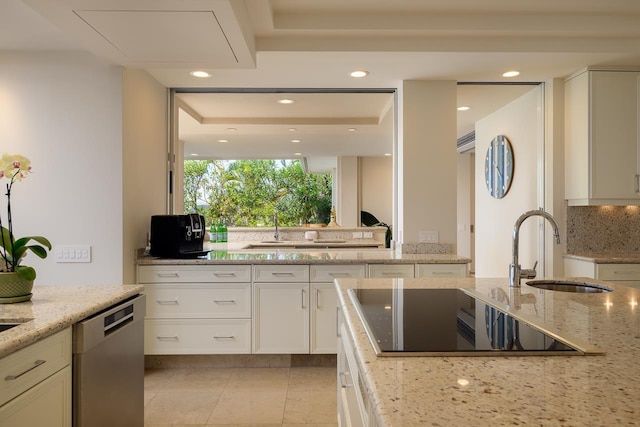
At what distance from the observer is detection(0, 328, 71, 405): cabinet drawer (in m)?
1.22

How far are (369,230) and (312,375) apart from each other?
10.2 feet

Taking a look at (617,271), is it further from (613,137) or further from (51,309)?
(51,309)

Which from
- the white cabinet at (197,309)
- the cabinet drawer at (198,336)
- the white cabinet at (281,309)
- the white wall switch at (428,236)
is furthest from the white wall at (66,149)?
the white wall switch at (428,236)

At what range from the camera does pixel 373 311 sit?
1.38 meters

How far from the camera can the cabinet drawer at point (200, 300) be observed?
3.22 metres

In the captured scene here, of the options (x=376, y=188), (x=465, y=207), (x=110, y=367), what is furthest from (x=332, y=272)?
(x=376, y=188)

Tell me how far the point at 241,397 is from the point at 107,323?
1.37 meters

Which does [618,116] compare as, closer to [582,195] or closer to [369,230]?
[582,195]

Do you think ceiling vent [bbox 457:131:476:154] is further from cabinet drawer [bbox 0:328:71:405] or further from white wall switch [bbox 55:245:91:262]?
cabinet drawer [bbox 0:328:71:405]

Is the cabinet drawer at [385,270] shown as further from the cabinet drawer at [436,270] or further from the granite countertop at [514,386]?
the granite countertop at [514,386]

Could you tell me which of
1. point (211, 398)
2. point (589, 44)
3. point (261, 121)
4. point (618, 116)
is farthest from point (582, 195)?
point (261, 121)

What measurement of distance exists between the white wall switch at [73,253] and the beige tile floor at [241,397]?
100 cm

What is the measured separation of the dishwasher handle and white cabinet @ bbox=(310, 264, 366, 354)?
55.6 inches

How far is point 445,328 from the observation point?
1187 millimetres
